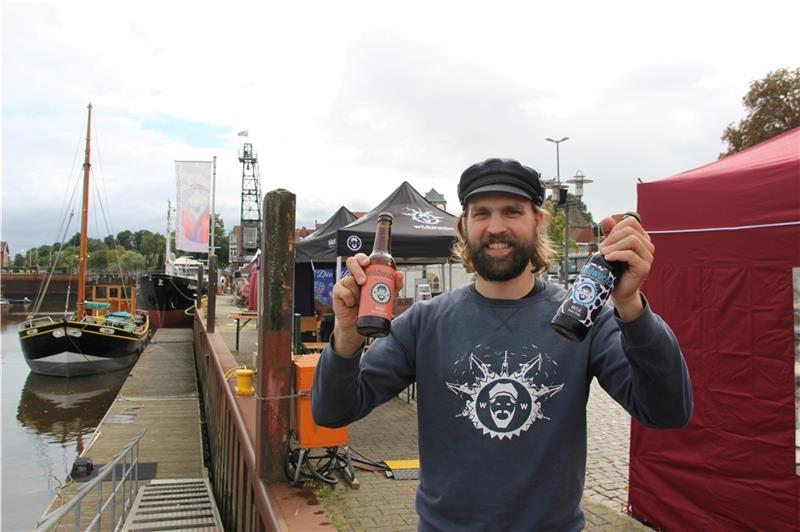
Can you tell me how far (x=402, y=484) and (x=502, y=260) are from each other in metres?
3.97

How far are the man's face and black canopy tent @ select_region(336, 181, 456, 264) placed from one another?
625 cm

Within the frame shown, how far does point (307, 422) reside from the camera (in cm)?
509

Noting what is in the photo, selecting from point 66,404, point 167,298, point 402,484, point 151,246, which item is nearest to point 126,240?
point 151,246

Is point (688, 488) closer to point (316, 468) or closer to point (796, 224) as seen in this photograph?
point (796, 224)

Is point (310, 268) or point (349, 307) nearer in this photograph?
point (349, 307)

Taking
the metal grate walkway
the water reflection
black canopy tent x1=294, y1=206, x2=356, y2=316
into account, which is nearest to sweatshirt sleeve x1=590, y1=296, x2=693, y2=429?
the metal grate walkway

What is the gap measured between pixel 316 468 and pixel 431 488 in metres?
3.74

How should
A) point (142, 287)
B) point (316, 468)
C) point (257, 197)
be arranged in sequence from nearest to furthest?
point (316, 468) < point (142, 287) < point (257, 197)

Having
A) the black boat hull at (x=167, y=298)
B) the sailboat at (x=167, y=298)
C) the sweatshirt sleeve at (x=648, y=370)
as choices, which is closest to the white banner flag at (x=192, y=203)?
the sailboat at (x=167, y=298)

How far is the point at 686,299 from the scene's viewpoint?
4.28 m

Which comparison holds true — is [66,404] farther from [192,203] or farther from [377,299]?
[377,299]

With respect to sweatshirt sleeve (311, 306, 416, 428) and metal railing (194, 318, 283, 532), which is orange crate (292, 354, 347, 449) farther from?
sweatshirt sleeve (311, 306, 416, 428)

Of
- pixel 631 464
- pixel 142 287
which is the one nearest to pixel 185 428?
pixel 631 464

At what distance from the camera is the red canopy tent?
11.9 ft
